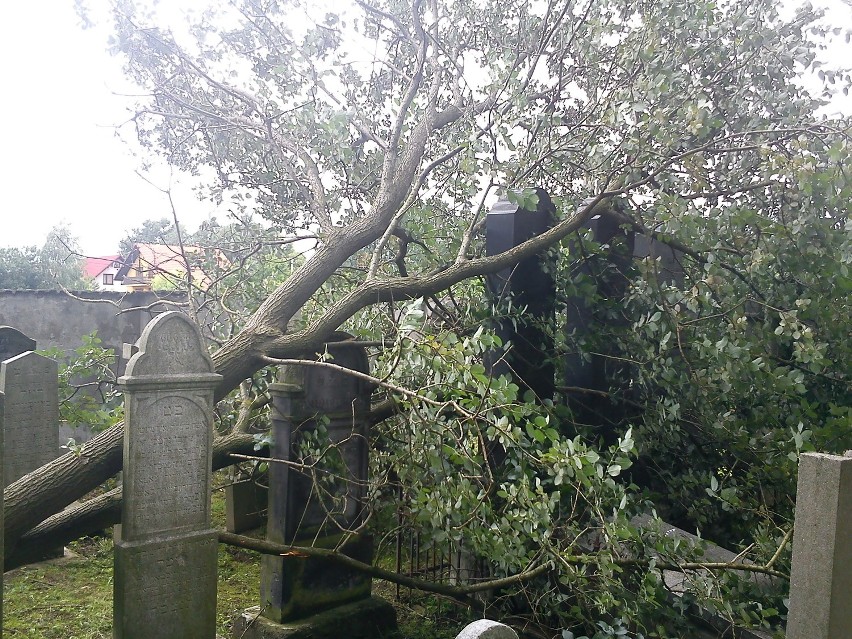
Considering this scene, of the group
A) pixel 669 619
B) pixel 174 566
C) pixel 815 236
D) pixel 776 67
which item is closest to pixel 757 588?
pixel 669 619

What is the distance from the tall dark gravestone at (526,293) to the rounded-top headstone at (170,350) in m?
2.09

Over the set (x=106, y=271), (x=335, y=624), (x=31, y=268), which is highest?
(x=106, y=271)

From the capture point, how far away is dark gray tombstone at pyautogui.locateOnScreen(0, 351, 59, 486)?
6145 mm

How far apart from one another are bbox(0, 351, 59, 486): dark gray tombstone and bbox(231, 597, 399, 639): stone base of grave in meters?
2.94

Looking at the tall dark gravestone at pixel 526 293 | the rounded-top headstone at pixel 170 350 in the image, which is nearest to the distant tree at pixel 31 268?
the tall dark gravestone at pixel 526 293

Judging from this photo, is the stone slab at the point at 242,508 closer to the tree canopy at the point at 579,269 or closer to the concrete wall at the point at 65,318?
the tree canopy at the point at 579,269

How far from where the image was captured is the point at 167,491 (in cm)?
375

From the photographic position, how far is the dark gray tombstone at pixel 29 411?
6145mm

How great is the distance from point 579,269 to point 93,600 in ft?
14.5

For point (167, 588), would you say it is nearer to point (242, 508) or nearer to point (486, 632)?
point (486, 632)

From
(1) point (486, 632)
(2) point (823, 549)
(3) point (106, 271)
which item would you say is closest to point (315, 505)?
(1) point (486, 632)

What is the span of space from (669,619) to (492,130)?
323 centimetres

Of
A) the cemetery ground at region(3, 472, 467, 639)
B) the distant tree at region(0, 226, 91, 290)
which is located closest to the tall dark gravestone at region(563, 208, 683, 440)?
the cemetery ground at region(3, 472, 467, 639)

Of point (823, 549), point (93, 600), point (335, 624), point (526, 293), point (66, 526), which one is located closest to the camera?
point (823, 549)
